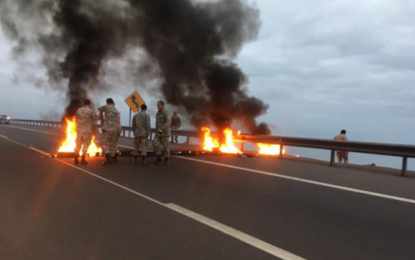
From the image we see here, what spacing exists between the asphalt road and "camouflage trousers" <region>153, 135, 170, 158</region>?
170cm

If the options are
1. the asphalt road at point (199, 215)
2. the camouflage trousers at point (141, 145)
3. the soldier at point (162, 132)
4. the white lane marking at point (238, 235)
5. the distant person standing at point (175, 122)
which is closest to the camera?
the white lane marking at point (238, 235)

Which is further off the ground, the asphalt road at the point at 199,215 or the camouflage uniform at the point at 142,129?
the camouflage uniform at the point at 142,129

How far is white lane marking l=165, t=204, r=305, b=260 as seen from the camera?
3.55 meters

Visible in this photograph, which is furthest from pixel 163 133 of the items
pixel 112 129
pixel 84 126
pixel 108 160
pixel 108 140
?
→ pixel 84 126

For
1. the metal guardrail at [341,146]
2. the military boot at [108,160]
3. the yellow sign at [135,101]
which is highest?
the yellow sign at [135,101]

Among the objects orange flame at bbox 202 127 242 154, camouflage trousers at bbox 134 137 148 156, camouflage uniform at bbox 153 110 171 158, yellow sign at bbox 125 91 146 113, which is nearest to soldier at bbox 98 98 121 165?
camouflage trousers at bbox 134 137 148 156

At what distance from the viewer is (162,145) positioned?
10.4 m

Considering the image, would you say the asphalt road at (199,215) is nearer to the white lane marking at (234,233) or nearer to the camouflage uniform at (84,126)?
the white lane marking at (234,233)

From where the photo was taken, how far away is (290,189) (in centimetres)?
693

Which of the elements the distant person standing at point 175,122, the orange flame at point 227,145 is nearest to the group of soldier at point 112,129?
the orange flame at point 227,145

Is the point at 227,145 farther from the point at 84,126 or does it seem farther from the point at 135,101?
the point at 135,101

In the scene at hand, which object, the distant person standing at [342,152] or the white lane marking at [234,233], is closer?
the white lane marking at [234,233]

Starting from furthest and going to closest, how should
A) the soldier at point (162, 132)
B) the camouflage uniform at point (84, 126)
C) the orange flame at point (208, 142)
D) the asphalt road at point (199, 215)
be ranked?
the orange flame at point (208, 142), the soldier at point (162, 132), the camouflage uniform at point (84, 126), the asphalt road at point (199, 215)

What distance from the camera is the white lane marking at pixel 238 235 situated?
3553mm
